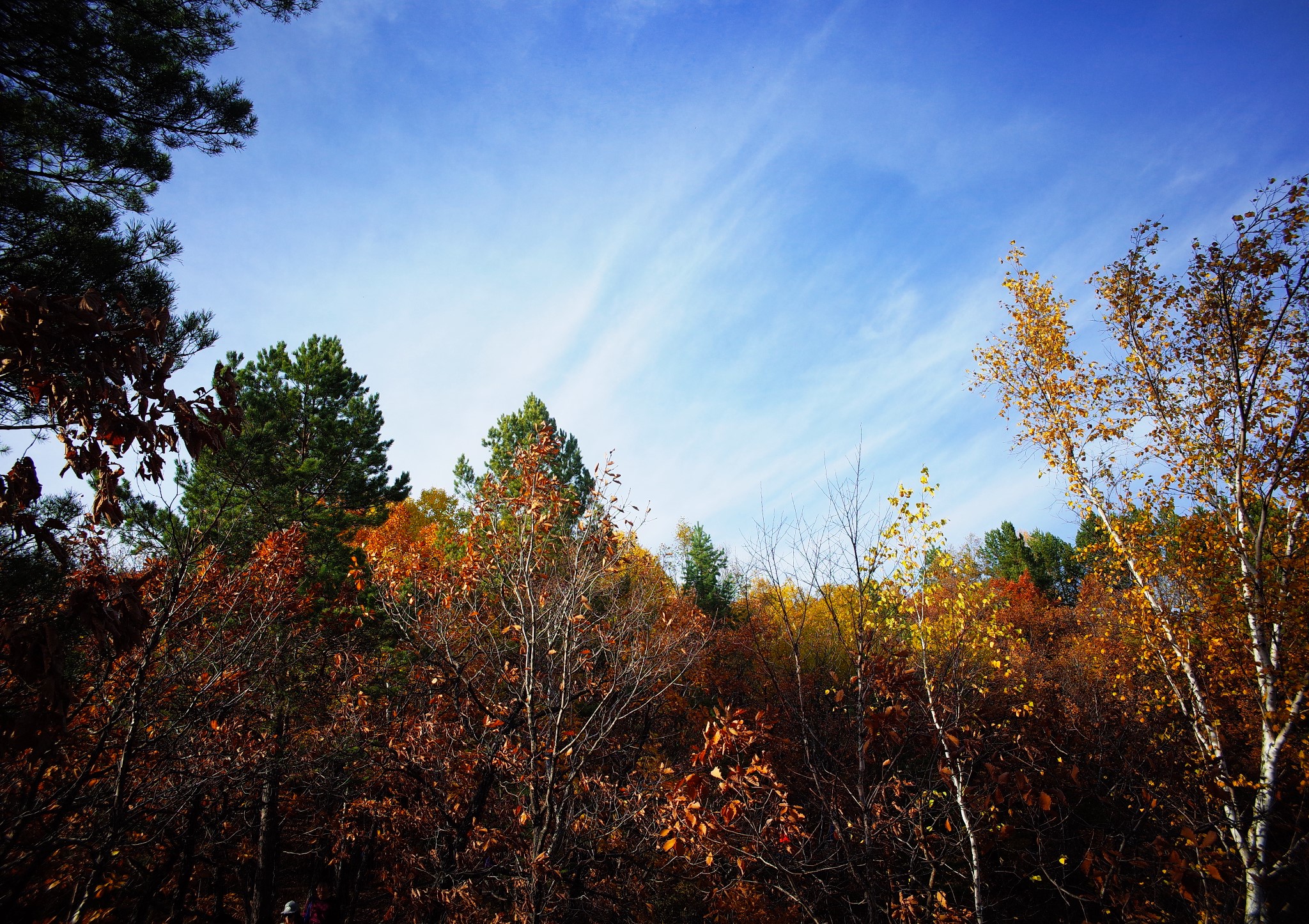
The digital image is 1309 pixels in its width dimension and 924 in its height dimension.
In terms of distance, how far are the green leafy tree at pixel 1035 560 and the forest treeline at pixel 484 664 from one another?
103 feet

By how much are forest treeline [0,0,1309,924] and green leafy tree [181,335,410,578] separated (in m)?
0.15

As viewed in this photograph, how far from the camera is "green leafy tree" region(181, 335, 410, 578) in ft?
41.7

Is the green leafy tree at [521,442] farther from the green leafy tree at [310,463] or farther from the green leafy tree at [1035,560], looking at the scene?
the green leafy tree at [1035,560]

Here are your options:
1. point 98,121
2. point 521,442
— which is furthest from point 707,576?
point 98,121

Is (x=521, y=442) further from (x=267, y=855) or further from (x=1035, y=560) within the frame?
(x=1035, y=560)

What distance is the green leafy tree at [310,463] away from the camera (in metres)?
12.7

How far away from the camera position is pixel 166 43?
5438 mm

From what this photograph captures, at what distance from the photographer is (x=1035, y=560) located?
139ft

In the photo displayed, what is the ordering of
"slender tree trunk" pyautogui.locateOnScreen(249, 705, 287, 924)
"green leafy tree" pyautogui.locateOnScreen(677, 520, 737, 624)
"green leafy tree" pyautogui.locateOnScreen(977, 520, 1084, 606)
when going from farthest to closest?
"green leafy tree" pyautogui.locateOnScreen(977, 520, 1084, 606)
"green leafy tree" pyautogui.locateOnScreen(677, 520, 737, 624)
"slender tree trunk" pyautogui.locateOnScreen(249, 705, 287, 924)

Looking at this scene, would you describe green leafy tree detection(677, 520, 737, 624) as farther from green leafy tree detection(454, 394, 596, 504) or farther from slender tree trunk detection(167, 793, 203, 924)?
slender tree trunk detection(167, 793, 203, 924)

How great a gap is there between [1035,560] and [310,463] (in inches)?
1844

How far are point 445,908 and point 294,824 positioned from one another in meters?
8.92

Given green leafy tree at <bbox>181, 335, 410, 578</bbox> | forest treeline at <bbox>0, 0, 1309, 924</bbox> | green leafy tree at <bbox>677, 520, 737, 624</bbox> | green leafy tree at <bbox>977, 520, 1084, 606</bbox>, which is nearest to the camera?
forest treeline at <bbox>0, 0, 1309, 924</bbox>

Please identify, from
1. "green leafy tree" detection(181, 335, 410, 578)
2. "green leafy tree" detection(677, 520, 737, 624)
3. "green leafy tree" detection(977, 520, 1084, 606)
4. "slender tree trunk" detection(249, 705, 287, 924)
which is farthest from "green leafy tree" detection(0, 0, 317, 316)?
"green leafy tree" detection(977, 520, 1084, 606)
